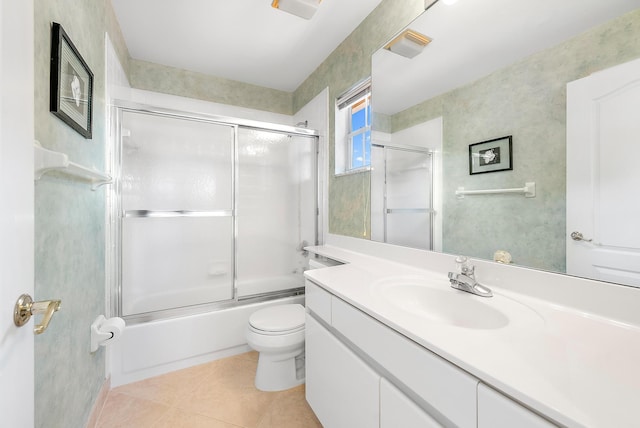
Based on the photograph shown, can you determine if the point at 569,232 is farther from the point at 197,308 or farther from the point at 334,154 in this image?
the point at 197,308

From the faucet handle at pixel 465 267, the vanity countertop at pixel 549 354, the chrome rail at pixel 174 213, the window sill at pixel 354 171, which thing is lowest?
the vanity countertop at pixel 549 354

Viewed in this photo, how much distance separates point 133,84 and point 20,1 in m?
2.16

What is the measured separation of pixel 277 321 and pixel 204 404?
1.96 feet

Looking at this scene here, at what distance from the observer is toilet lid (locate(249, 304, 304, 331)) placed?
152 centimetres

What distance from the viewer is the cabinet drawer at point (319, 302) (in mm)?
1100

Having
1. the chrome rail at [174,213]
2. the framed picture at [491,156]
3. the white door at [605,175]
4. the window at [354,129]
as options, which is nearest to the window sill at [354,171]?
the window at [354,129]

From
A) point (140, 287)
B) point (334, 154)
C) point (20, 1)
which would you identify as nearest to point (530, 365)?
point (20, 1)

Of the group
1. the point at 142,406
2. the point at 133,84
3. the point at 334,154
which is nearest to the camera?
the point at 142,406

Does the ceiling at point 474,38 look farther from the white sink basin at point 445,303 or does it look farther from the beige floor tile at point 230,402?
the beige floor tile at point 230,402

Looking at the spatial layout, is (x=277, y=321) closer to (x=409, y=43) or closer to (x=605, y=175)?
(x=605, y=175)

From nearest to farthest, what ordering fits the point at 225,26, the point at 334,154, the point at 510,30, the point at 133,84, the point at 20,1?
the point at 20,1
the point at 510,30
the point at 225,26
the point at 334,154
the point at 133,84

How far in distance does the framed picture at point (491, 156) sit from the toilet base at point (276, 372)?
1.44 meters

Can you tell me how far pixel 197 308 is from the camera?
189 centimetres

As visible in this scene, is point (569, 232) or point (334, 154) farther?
point (334, 154)
